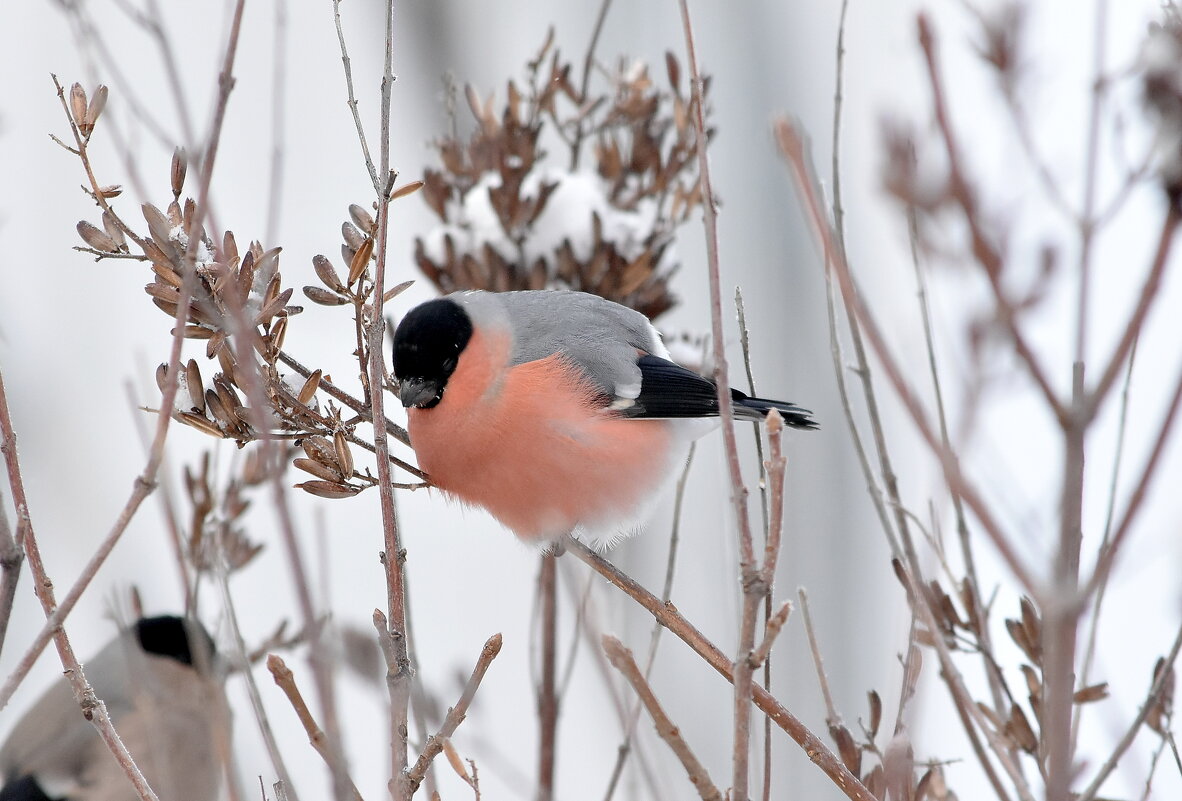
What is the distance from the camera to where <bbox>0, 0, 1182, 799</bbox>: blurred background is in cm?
333

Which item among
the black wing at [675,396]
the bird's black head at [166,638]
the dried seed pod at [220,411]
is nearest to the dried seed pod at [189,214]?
the dried seed pod at [220,411]

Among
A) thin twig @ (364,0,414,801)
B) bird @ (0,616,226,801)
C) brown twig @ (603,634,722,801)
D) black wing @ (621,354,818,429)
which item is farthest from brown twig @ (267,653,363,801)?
bird @ (0,616,226,801)

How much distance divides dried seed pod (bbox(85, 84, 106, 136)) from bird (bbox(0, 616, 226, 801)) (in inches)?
57.9

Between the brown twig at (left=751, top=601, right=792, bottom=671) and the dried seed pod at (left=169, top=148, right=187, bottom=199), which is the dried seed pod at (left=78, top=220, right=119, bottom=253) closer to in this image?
the dried seed pod at (left=169, top=148, right=187, bottom=199)

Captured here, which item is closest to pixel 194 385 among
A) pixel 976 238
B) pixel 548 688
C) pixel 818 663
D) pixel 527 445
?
pixel 527 445

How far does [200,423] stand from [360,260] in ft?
0.99

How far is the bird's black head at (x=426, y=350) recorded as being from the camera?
6.58ft

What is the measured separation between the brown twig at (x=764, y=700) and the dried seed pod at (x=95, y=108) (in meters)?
0.88

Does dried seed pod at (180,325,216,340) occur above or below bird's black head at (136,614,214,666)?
above

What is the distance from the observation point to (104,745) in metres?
2.65

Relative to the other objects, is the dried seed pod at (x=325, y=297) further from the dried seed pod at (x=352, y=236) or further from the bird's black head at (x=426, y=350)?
the bird's black head at (x=426, y=350)

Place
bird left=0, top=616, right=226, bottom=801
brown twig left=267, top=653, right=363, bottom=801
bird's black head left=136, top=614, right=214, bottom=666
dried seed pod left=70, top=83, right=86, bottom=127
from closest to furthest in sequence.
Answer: brown twig left=267, top=653, right=363, bottom=801 < dried seed pod left=70, top=83, right=86, bottom=127 < bird left=0, top=616, right=226, bottom=801 < bird's black head left=136, top=614, right=214, bottom=666

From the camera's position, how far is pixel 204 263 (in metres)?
1.35

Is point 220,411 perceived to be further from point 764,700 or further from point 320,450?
point 764,700
